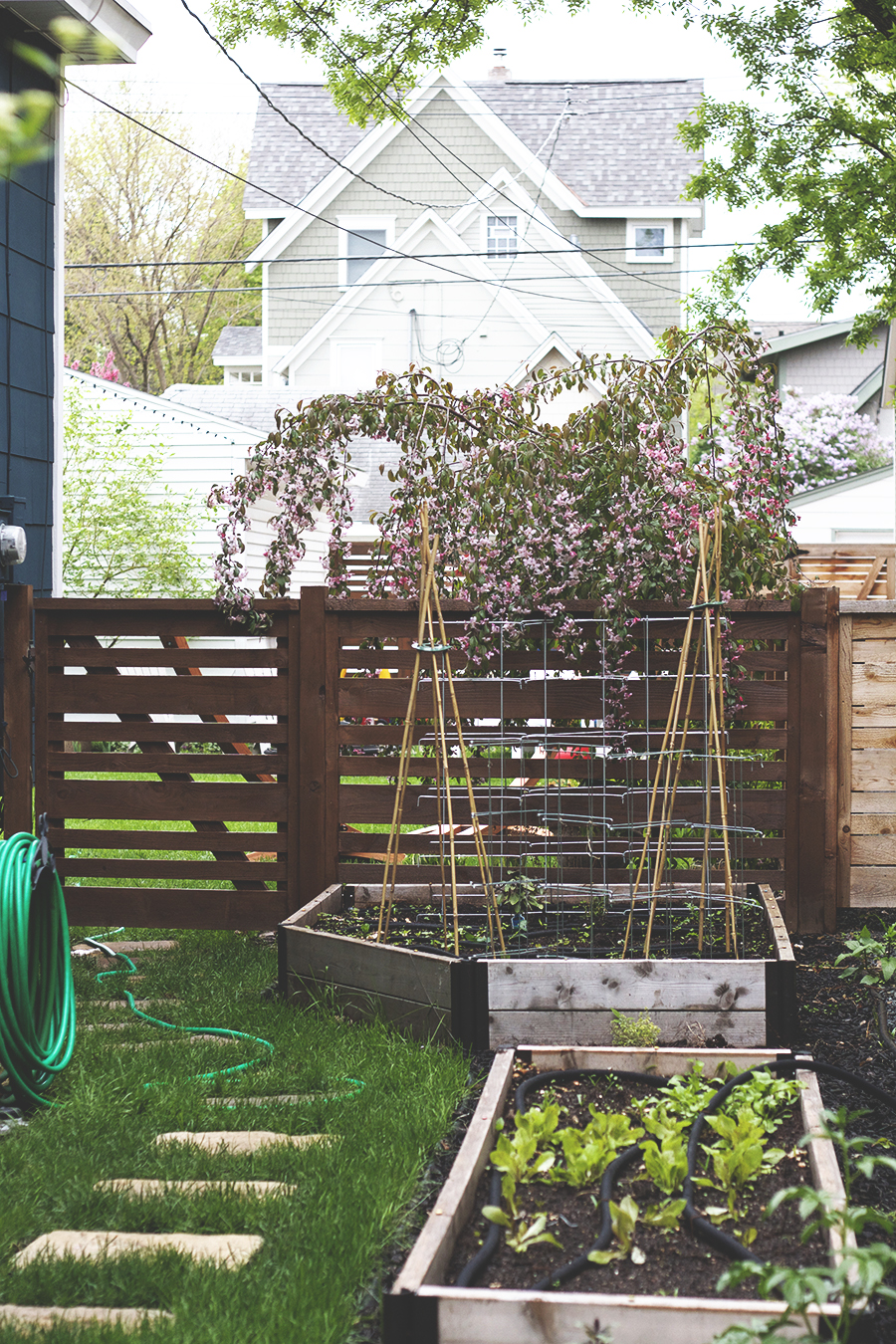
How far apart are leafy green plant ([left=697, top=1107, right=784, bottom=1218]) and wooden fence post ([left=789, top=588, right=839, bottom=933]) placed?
2248 mm

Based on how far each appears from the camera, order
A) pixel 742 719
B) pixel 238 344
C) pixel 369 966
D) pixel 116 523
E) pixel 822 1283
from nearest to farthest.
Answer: pixel 822 1283
pixel 369 966
pixel 742 719
pixel 116 523
pixel 238 344

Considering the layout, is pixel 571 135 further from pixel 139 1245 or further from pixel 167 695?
pixel 139 1245

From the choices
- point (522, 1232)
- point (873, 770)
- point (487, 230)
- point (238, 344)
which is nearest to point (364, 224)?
point (487, 230)

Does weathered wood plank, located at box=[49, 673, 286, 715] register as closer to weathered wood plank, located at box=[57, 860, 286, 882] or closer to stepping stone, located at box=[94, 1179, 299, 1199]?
weathered wood plank, located at box=[57, 860, 286, 882]

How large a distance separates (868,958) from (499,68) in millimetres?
22007

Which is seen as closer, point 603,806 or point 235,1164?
point 235,1164

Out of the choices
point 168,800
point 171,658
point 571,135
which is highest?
point 571,135

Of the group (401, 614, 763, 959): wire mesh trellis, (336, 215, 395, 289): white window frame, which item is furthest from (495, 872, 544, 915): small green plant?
(336, 215, 395, 289): white window frame

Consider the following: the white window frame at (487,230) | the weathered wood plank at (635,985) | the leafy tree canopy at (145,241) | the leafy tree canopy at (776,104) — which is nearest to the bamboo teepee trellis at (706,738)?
the weathered wood plank at (635,985)

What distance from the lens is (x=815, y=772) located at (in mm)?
4527

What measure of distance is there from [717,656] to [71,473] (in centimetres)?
828

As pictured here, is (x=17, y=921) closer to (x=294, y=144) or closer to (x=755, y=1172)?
(x=755, y=1172)

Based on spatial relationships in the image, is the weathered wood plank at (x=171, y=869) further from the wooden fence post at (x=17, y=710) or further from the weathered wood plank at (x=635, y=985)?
the weathered wood plank at (x=635, y=985)

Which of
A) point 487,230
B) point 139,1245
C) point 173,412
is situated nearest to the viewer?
point 139,1245
